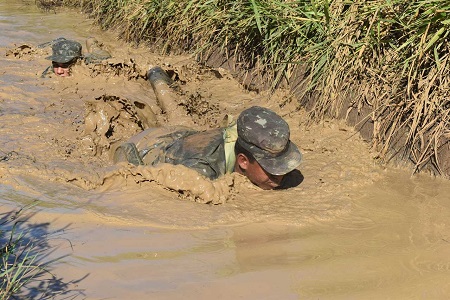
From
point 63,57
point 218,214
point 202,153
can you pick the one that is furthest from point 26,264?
point 63,57

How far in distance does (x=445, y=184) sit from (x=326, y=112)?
1.24m

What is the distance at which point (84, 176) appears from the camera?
452 centimetres

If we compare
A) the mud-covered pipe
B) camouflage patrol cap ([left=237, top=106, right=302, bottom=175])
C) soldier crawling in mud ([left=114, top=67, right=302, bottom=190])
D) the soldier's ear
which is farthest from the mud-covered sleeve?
the mud-covered pipe

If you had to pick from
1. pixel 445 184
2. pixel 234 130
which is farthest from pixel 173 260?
pixel 445 184

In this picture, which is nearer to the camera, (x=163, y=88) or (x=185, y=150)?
(x=185, y=150)

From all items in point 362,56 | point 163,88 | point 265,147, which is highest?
point 362,56

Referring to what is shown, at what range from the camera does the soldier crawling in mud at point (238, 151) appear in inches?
161

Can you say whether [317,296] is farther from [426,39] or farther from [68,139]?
[68,139]

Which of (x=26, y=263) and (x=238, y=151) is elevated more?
(x=26, y=263)

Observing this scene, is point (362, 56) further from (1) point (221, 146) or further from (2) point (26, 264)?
(2) point (26, 264)

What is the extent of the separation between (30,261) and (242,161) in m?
1.70

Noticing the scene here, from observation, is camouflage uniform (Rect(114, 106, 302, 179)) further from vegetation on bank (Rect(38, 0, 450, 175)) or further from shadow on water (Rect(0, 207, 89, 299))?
shadow on water (Rect(0, 207, 89, 299))

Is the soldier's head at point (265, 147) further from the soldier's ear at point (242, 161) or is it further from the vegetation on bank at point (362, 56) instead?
the vegetation on bank at point (362, 56)

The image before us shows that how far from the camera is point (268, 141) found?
406 cm
